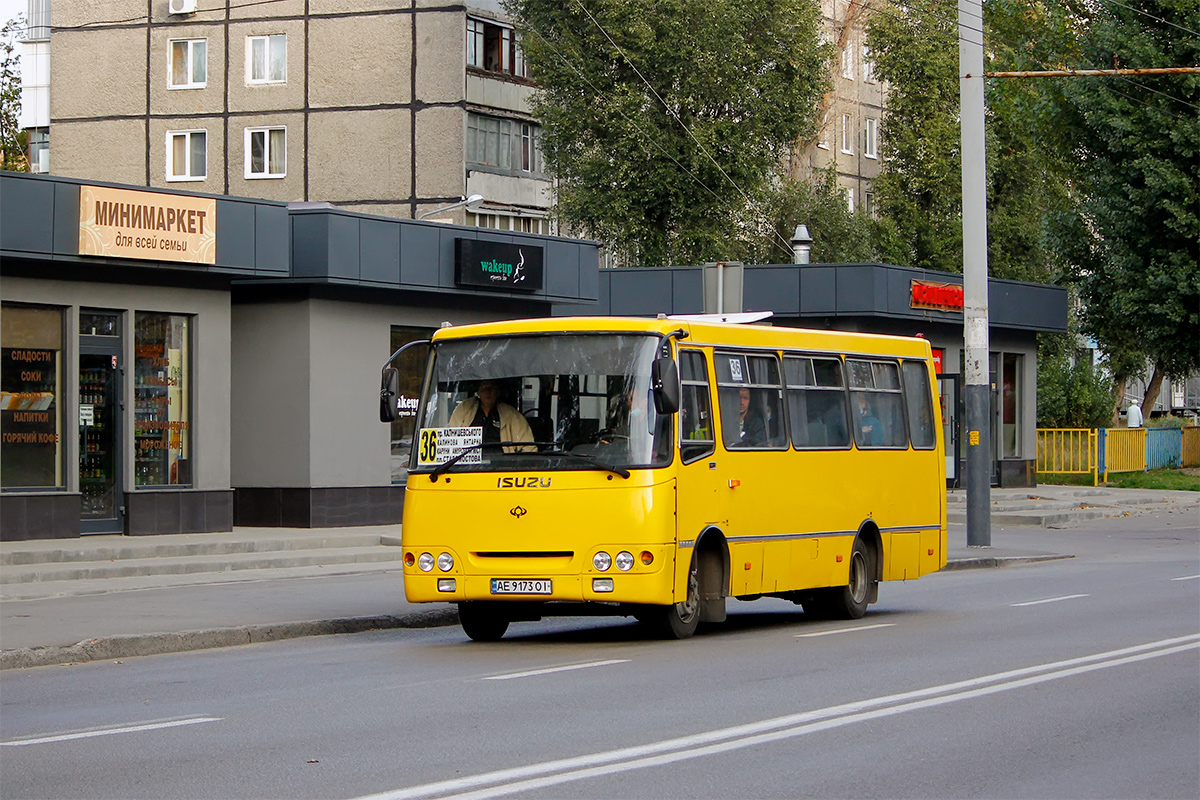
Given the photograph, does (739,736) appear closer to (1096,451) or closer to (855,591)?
(855,591)

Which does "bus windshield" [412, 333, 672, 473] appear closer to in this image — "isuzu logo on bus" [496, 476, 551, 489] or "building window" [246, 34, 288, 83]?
"isuzu logo on bus" [496, 476, 551, 489]

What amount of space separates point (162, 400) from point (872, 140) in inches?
1835

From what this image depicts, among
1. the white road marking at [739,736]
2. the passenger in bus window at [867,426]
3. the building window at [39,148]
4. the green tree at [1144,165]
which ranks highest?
the building window at [39,148]

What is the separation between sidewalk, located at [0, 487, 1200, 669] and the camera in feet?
44.6

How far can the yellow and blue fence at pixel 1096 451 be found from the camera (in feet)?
145

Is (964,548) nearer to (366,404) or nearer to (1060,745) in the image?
(366,404)

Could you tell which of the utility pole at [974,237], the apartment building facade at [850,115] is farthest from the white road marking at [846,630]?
the apartment building facade at [850,115]

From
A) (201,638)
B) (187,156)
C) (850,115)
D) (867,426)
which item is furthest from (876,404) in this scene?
(850,115)

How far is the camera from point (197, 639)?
1366cm

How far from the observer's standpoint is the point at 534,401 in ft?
43.4

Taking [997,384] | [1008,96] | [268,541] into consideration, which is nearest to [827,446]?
[268,541]

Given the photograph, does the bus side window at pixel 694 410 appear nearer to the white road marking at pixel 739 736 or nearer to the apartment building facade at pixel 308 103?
the white road marking at pixel 739 736

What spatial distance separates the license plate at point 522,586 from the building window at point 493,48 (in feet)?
121

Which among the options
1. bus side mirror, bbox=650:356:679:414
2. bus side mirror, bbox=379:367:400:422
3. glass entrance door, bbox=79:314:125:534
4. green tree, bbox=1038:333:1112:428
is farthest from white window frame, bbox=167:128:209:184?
bus side mirror, bbox=650:356:679:414
